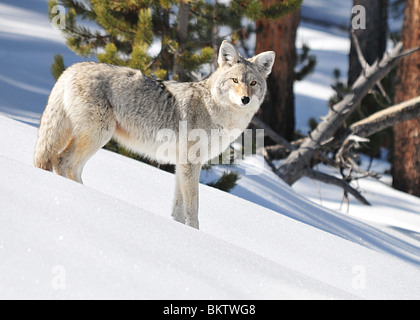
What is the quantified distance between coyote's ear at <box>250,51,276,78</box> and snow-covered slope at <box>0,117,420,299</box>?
149cm

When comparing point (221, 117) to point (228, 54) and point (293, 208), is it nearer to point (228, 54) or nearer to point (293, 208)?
point (228, 54)

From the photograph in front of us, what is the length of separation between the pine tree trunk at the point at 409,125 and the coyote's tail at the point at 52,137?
7683 millimetres

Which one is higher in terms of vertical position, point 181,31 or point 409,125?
point 181,31

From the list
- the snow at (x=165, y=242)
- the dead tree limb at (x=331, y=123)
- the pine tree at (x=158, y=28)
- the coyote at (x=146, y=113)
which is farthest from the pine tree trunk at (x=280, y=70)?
the coyote at (x=146, y=113)

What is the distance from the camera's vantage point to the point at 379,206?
9.73 meters

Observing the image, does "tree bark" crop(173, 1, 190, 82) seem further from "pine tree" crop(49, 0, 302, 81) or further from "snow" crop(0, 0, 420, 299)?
"snow" crop(0, 0, 420, 299)

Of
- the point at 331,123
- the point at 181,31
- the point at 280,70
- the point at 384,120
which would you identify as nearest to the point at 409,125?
the point at 384,120

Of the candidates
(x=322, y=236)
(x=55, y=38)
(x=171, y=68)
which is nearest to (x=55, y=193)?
(x=322, y=236)

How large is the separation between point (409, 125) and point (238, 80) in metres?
6.82

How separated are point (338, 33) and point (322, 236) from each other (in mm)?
20211

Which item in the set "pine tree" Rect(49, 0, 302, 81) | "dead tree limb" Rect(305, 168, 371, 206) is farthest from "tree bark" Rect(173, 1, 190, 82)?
"dead tree limb" Rect(305, 168, 371, 206)

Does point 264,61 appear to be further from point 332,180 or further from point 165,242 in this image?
point 332,180

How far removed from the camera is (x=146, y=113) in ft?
15.5

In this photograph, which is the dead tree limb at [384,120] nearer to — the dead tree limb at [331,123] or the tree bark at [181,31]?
the dead tree limb at [331,123]
